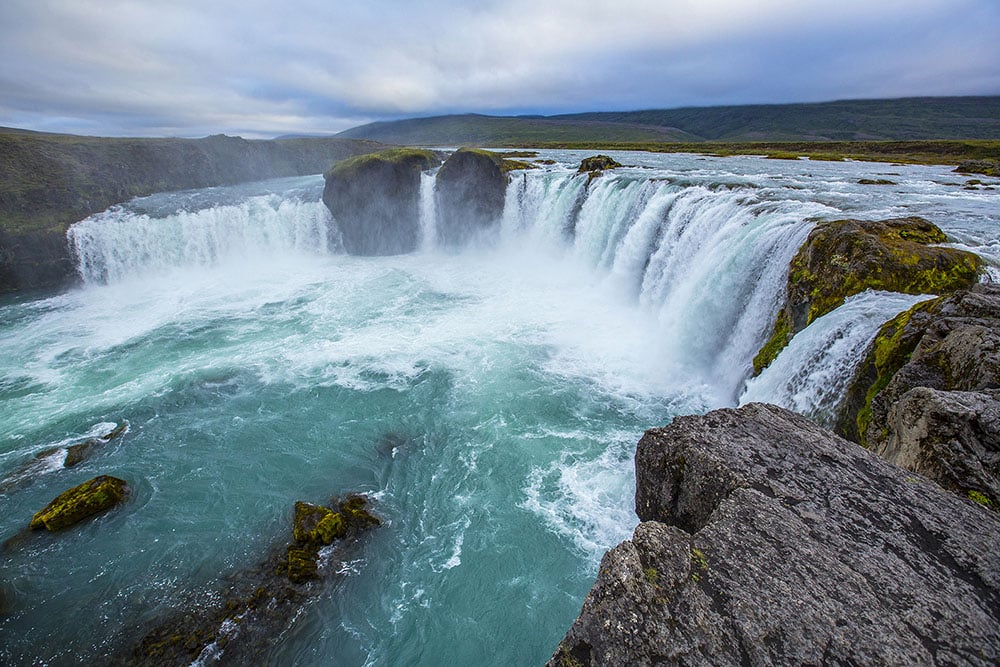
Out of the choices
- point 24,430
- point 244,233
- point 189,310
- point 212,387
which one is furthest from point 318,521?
point 244,233

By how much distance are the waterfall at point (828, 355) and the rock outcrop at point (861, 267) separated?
0.51 m

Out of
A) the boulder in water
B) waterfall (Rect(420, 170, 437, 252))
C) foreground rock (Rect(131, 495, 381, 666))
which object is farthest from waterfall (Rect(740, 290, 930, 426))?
waterfall (Rect(420, 170, 437, 252))

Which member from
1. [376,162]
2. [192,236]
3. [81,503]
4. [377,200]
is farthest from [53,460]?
[376,162]

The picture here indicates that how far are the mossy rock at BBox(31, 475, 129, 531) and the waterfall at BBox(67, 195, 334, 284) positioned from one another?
28.1 m

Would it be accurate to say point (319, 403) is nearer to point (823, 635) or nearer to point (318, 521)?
point (318, 521)

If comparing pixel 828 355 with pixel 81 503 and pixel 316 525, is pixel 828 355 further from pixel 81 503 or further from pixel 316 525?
pixel 81 503

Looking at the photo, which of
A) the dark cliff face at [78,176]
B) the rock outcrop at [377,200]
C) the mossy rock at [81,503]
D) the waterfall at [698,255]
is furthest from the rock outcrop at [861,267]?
the dark cliff face at [78,176]

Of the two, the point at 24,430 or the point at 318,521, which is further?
the point at 24,430

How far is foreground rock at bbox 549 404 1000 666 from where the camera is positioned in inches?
132

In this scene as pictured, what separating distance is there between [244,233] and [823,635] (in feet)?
141

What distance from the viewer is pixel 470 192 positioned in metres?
36.6

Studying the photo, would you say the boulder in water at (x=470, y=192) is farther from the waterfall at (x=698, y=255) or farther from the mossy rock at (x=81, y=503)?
the mossy rock at (x=81, y=503)

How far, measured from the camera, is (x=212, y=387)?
18500mm

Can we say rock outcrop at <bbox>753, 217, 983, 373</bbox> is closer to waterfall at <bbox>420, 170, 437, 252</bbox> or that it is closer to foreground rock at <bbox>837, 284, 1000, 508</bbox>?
foreground rock at <bbox>837, 284, 1000, 508</bbox>
